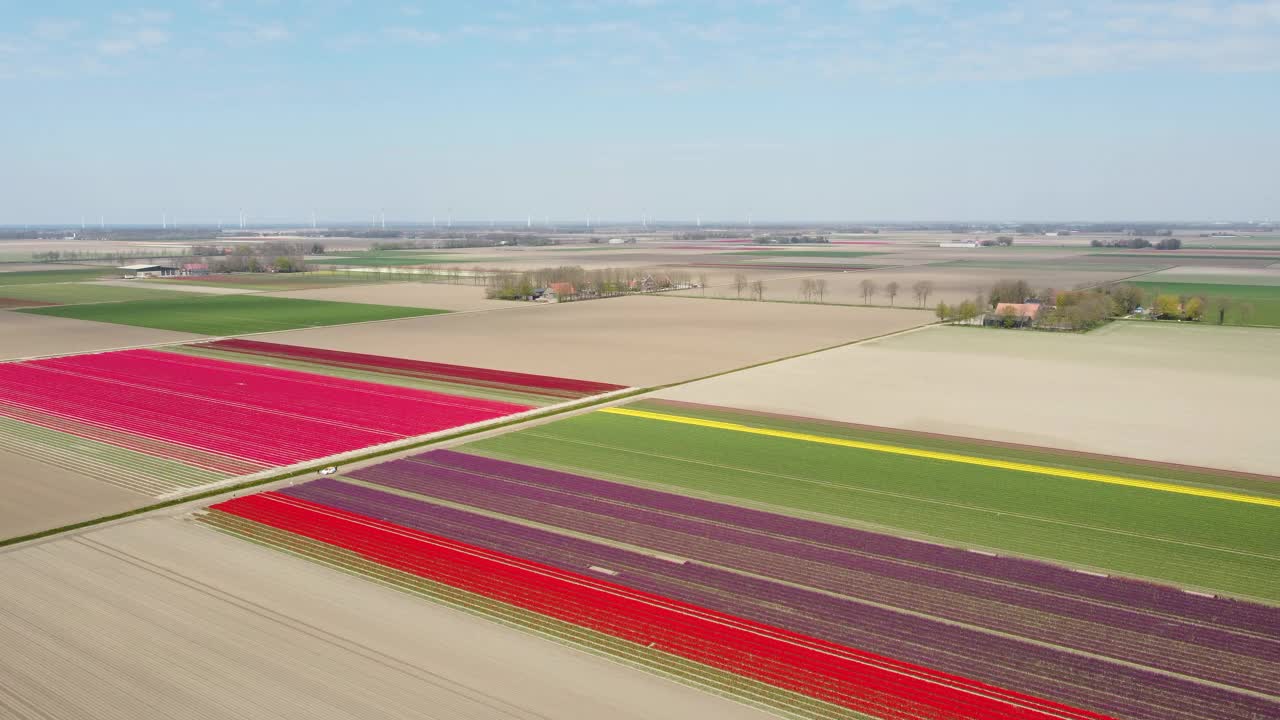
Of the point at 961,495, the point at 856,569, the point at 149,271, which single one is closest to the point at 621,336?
the point at 961,495

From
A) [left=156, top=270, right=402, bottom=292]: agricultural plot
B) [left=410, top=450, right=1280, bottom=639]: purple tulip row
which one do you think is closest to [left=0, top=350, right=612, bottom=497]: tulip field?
[left=410, top=450, right=1280, bottom=639]: purple tulip row

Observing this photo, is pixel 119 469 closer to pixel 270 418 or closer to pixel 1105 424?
pixel 270 418

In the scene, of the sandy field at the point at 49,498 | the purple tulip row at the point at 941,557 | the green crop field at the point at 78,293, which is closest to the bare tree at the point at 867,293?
the purple tulip row at the point at 941,557

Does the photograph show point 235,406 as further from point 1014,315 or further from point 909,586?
point 1014,315

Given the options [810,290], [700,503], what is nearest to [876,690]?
[700,503]

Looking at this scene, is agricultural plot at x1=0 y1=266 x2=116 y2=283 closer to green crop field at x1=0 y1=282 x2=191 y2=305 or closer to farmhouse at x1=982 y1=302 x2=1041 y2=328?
green crop field at x1=0 y1=282 x2=191 y2=305

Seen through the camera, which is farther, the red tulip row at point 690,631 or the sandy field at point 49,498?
the sandy field at point 49,498

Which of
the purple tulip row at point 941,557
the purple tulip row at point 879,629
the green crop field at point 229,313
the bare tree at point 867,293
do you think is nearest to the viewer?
the purple tulip row at point 879,629

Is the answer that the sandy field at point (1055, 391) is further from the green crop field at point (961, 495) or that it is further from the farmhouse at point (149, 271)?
the farmhouse at point (149, 271)
